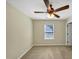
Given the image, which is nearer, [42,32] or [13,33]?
[13,33]

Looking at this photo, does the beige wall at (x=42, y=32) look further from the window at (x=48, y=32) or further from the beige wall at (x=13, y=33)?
the beige wall at (x=13, y=33)

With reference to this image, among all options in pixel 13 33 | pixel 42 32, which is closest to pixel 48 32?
pixel 42 32

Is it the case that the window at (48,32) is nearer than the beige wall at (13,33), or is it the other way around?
the beige wall at (13,33)

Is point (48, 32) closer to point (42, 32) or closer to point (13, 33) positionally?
point (42, 32)

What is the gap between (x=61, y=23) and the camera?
1087 cm

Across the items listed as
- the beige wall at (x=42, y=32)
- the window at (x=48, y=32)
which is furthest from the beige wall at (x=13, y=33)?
the window at (x=48, y=32)

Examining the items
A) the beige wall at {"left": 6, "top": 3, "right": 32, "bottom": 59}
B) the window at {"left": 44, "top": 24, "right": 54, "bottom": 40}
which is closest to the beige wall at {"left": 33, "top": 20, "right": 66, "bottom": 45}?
the window at {"left": 44, "top": 24, "right": 54, "bottom": 40}

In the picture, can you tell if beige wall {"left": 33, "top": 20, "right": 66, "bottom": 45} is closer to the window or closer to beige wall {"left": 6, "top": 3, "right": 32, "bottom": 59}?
the window

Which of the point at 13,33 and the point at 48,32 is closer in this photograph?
the point at 13,33

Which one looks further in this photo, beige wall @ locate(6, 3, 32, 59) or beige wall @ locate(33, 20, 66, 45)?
beige wall @ locate(33, 20, 66, 45)

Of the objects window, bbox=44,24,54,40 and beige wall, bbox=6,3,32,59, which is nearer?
beige wall, bbox=6,3,32,59
